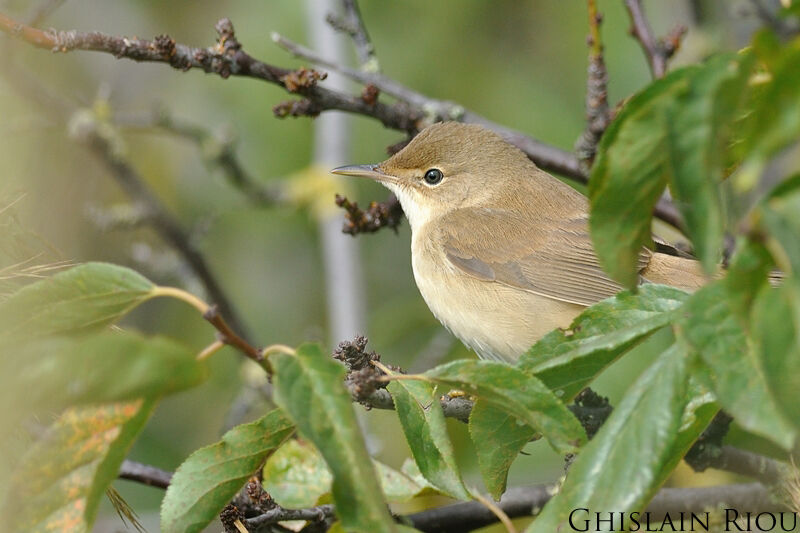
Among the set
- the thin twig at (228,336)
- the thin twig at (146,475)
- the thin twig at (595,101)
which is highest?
the thin twig at (595,101)

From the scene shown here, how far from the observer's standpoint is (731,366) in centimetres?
133

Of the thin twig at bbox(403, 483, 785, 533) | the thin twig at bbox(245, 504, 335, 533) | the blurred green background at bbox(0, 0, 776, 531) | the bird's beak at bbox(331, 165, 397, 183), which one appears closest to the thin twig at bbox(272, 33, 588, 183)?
the bird's beak at bbox(331, 165, 397, 183)

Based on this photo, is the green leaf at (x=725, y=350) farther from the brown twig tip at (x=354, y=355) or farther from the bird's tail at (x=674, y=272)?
the bird's tail at (x=674, y=272)

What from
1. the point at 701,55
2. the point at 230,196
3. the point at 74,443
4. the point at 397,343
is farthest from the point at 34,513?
the point at 230,196

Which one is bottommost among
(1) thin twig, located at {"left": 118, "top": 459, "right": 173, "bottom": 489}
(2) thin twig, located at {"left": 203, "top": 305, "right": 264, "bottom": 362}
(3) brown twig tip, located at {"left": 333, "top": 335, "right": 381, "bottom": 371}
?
(2) thin twig, located at {"left": 203, "top": 305, "right": 264, "bottom": 362}

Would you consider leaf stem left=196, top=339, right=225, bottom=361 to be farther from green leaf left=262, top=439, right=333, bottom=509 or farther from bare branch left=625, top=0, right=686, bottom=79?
bare branch left=625, top=0, right=686, bottom=79

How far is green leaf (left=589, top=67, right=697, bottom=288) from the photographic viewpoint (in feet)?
4.22

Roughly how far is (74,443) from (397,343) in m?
4.57

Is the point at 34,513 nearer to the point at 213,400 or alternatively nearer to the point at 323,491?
the point at 323,491

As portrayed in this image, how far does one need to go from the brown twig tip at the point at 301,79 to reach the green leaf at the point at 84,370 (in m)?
2.10

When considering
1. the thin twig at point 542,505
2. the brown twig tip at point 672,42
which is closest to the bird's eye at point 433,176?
the brown twig tip at point 672,42

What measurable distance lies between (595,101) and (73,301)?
8.03ft

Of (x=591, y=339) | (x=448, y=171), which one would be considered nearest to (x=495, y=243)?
(x=448, y=171)

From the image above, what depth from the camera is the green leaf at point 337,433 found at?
1447 millimetres
